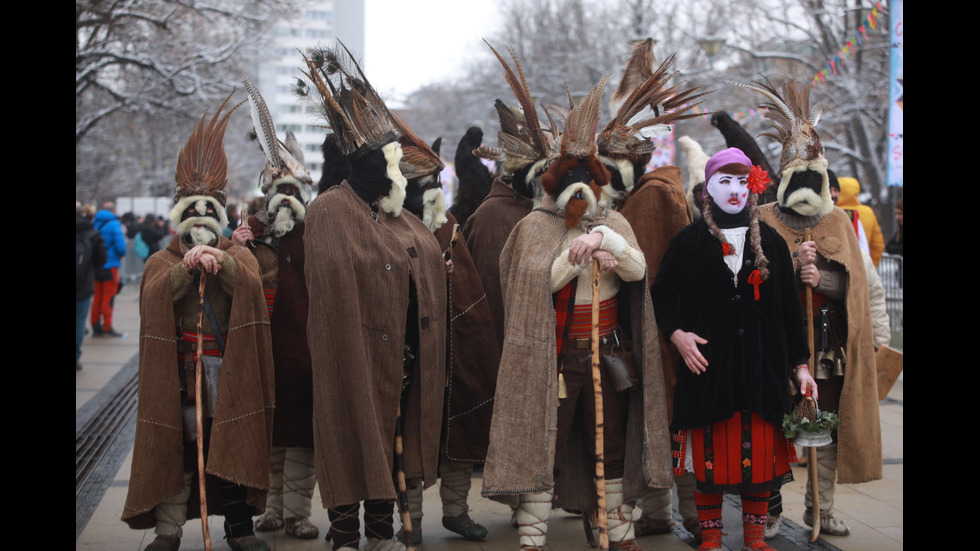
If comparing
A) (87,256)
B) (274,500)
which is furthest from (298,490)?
(87,256)

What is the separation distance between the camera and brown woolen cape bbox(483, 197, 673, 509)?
180 inches

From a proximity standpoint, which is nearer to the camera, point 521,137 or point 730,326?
point 730,326

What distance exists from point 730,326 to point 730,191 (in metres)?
0.64

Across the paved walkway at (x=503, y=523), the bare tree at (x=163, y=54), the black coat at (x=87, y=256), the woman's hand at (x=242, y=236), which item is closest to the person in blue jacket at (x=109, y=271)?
the black coat at (x=87, y=256)

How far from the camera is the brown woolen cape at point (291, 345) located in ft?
17.4

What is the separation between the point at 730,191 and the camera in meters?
4.73

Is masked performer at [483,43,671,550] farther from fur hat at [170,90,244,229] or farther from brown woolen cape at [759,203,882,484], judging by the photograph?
fur hat at [170,90,244,229]

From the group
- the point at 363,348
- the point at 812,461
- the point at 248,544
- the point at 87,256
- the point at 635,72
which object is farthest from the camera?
the point at 87,256

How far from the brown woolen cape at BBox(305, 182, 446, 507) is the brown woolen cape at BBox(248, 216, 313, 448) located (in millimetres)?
657

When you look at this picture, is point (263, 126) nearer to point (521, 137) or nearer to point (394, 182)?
point (394, 182)

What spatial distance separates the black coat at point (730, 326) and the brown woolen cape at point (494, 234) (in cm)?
120

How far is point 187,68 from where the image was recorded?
1914 cm

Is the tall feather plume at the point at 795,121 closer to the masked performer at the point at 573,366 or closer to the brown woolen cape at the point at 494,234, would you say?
the masked performer at the point at 573,366
